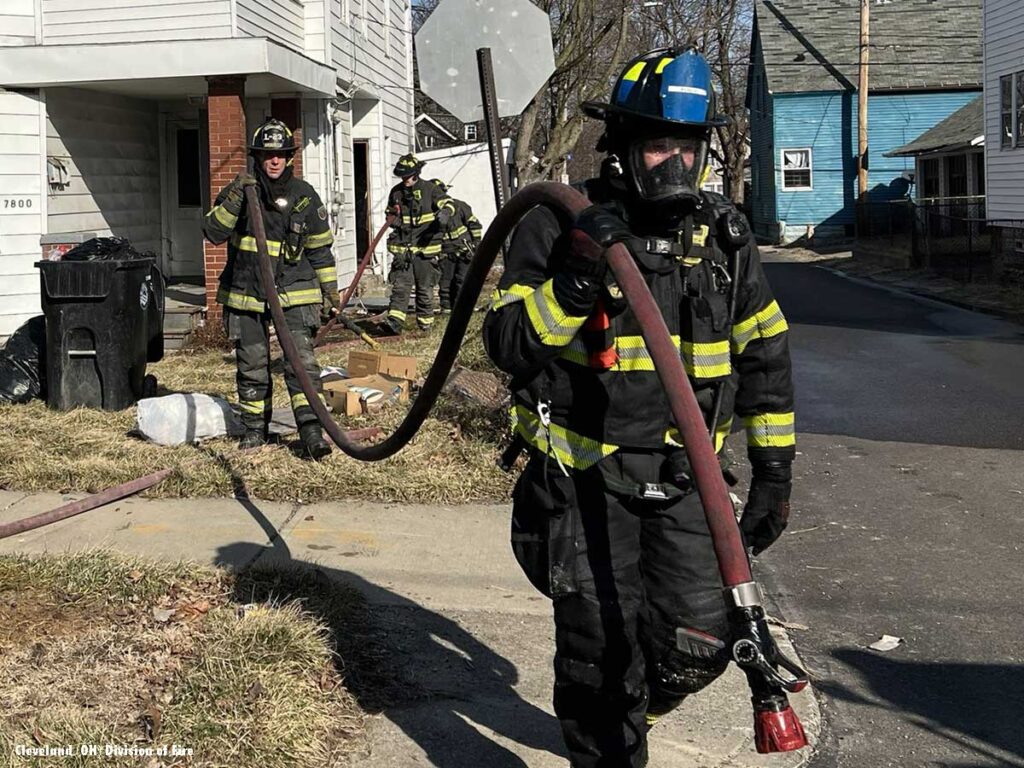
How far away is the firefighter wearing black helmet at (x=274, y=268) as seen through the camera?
7.28 metres

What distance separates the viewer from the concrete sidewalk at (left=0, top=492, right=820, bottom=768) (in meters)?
3.86

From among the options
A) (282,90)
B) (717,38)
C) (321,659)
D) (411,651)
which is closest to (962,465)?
(411,651)

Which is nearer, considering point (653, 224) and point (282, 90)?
point (653, 224)

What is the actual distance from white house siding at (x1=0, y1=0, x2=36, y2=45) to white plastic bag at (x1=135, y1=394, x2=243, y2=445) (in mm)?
6883

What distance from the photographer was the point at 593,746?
3.09m

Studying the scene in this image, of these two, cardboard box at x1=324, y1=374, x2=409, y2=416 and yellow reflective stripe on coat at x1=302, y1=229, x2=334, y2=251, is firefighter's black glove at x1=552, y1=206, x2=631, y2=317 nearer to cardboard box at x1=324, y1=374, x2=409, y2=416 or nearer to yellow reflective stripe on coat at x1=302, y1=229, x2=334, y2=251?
yellow reflective stripe on coat at x1=302, y1=229, x2=334, y2=251

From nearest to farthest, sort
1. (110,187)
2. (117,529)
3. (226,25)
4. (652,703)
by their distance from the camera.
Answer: (652,703) → (117,529) → (226,25) → (110,187)

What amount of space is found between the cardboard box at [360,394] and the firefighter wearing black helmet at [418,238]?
4350 mm

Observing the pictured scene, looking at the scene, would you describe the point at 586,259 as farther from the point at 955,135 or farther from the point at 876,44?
the point at 876,44

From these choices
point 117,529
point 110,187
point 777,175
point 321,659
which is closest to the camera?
point 321,659

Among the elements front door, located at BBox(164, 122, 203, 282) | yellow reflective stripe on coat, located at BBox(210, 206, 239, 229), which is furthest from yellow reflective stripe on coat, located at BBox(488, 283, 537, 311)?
front door, located at BBox(164, 122, 203, 282)

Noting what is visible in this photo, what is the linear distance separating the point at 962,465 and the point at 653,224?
569cm

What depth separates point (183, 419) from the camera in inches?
307

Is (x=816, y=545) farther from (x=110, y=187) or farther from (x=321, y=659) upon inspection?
(x=110, y=187)
